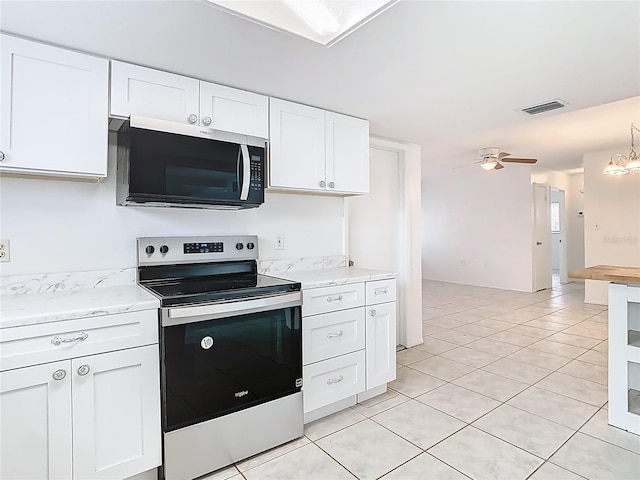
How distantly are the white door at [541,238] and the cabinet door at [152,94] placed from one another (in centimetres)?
665

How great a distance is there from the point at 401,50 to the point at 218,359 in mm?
1826

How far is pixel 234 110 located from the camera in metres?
2.29

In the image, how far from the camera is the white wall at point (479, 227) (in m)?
6.86

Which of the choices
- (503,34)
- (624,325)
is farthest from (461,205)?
(503,34)

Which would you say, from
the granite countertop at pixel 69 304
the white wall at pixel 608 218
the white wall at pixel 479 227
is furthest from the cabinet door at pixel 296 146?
the white wall at pixel 479 227

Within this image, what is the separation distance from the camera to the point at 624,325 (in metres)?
2.18

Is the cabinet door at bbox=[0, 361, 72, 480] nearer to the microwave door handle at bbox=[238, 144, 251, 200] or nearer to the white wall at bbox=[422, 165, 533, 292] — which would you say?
the microwave door handle at bbox=[238, 144, 251, 200]

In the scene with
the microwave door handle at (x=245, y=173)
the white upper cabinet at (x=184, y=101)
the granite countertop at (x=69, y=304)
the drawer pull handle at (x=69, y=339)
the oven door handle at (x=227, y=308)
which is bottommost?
the drawer pull handle at (x=69, y=339)

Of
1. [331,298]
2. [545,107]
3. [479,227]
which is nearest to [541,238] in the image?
[479,227]

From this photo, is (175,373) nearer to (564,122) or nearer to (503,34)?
(503,34)

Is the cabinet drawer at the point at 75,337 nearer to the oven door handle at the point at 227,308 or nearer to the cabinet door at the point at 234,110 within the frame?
the oven door handle at the point at 227,308

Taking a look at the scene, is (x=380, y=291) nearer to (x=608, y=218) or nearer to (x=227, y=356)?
(x=227, y=356)

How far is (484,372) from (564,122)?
2.82 metres

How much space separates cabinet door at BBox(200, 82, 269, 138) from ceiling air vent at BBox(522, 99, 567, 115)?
199 centimetres
